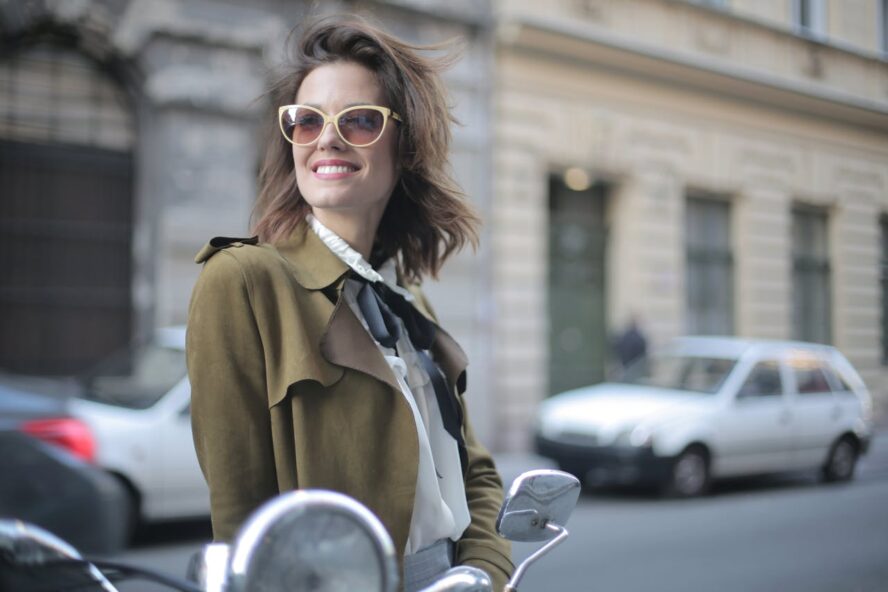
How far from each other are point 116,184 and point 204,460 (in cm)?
1011

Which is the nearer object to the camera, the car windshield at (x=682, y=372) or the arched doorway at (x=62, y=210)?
the car windshield at (x=682, y=372)

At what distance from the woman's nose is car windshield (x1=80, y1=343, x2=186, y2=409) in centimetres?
563

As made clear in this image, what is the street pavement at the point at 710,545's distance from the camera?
235 inches

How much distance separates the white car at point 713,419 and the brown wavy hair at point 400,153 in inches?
286

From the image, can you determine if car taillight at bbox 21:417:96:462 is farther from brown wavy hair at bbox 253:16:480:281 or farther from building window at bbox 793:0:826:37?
building window at bbox 793:0:826:37

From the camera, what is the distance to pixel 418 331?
1.88m

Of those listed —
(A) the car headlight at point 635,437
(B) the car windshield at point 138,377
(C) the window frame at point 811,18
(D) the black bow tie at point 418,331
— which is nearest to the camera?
(D) the black bow tie at point 418,331

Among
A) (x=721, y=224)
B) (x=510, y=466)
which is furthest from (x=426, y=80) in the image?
(x=721, y=224)

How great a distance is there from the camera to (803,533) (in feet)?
24.9

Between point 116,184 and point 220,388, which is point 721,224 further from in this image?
point 220,388

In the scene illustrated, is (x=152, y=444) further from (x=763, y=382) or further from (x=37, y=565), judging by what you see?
(x=763, y=382)

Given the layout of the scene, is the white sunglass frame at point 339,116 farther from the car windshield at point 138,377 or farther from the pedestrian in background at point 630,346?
the pedestrian in background at point 630,346

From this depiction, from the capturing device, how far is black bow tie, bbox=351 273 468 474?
1756 millimetres

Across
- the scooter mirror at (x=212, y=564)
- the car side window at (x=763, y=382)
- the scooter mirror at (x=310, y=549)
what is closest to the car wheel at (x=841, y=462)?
the car side window at (x=763, y=382)
